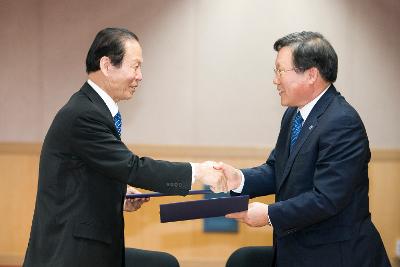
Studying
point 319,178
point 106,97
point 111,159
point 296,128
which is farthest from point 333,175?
point 106,97

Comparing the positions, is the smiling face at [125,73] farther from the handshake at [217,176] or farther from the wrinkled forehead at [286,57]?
the wrinkled forehead at [286,57]

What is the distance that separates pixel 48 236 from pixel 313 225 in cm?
107

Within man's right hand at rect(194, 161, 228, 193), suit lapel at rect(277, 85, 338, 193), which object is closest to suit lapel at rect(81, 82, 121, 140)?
man's right hand at rect(194, 161, 228, 193)

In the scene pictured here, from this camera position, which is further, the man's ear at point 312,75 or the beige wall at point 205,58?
the beige wall at point 205,58

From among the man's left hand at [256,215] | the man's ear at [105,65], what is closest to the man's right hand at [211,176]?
the man's left hand at [256,215]

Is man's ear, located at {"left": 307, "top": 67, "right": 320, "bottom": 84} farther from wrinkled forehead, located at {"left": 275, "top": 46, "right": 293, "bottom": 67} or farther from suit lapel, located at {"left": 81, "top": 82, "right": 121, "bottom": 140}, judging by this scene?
suit lapel, located at {"left": 81, "top": 82, "right": 121, "bottom": 140}

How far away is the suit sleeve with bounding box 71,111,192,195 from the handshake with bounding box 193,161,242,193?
19cm

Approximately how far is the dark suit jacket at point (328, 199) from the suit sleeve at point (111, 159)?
492 millimetres

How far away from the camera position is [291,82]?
2.55 m

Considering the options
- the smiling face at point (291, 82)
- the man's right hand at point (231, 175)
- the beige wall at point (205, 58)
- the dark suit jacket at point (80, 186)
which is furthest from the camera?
the beige wall at point (205, 58)

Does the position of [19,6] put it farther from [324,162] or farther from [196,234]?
[324,162]

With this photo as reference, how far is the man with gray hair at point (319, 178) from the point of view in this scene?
2.31m

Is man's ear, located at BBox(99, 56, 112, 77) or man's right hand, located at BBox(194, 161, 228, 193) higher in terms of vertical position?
man's ear, located at BBox(99, 56, 112, 77)

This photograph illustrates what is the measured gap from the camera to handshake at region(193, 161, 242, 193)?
8.50ft
